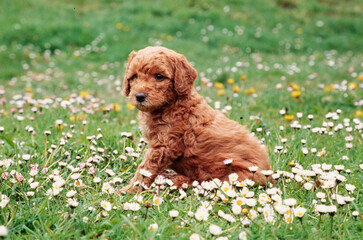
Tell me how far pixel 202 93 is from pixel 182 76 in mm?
3164

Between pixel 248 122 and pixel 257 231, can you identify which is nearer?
pixel 257 231

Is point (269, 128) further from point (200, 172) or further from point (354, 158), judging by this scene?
point (200, 172)

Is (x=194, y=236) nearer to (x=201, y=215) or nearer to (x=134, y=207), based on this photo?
(x=201, y=215)

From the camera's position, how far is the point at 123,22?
1130 cm

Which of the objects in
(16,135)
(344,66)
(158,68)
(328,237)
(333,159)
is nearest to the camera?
(328,237)

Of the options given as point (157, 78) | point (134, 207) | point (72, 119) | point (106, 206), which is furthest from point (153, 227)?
point (72, 119)

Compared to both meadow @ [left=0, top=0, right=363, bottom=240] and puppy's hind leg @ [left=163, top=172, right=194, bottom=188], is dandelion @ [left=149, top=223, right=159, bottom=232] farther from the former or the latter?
puppy's hind leg @ [left=163, top=172, right=194, bottom=188]

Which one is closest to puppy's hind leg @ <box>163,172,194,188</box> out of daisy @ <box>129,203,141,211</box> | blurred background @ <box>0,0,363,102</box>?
daisy @ <box>129,203,141,211</box>

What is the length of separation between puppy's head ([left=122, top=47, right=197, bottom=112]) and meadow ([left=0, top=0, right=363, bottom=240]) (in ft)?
→ 2.36

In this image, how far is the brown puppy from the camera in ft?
10.6

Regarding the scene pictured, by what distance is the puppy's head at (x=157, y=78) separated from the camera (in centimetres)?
315

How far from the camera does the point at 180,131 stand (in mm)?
3293

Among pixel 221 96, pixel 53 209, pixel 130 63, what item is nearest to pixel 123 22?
pixel 221 96

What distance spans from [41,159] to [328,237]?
271 centimetres
